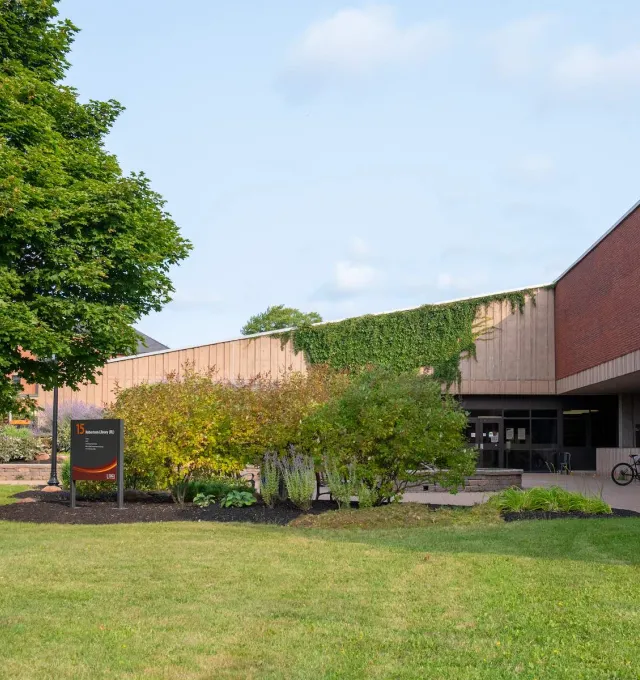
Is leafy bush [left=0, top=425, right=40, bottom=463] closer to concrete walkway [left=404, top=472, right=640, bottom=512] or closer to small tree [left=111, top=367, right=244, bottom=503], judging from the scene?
small tree [left=111, top=367, right=244, bottom=503]

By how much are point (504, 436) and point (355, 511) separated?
910 inches

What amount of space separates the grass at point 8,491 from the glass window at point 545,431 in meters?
20.8

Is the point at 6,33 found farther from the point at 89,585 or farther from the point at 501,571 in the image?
the point at 501,571

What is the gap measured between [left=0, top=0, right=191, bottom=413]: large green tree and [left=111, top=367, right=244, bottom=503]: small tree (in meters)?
1.36

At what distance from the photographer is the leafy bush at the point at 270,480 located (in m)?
14.4

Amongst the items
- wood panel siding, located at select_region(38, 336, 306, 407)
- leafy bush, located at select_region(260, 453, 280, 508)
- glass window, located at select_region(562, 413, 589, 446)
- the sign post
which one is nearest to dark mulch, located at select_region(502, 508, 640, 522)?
leafy bush, located at select_region(260, 453, 280, 508)

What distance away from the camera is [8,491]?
1955 cm

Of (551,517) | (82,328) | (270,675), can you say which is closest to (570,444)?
(551,517)

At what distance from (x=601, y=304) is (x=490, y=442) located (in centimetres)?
902

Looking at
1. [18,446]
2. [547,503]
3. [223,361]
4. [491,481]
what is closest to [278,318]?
[223,361]

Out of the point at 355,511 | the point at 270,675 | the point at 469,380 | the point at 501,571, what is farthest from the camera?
the point at 469,380

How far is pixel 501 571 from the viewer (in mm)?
8148

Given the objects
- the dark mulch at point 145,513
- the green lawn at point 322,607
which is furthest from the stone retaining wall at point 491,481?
the green lawn at point 322,607

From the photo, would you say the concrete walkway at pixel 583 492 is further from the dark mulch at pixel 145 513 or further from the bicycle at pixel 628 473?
the dark mulch at pixel 145 513
